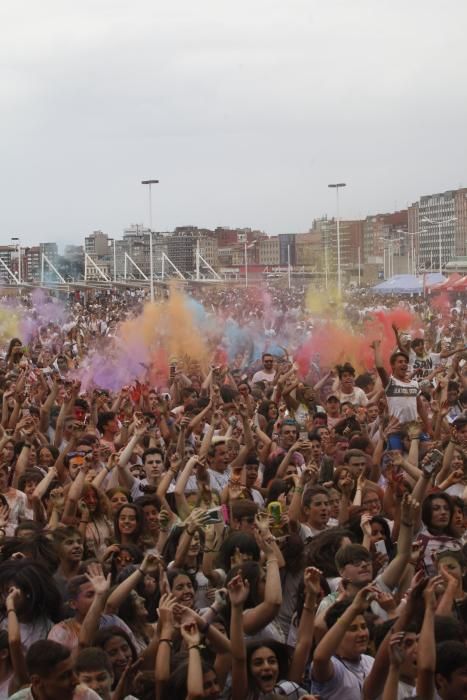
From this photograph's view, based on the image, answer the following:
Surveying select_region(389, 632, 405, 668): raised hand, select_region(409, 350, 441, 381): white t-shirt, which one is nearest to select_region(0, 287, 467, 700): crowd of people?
select_region(389, 632, 405, 668): raised hand

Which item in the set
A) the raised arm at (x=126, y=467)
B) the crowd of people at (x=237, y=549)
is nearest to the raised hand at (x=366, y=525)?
the crowd of people at (x=237, y=549)

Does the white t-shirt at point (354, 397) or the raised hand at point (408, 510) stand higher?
the raised hand at point (408, 510)

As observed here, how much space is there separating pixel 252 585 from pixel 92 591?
663 mm

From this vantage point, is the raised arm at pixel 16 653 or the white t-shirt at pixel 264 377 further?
the white t-shirt at pixel 264 377

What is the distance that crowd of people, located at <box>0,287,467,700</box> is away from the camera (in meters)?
5.41

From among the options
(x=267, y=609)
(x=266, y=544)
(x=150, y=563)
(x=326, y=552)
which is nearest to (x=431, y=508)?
(x=326, y=552)

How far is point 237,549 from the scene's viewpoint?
21.8 feet

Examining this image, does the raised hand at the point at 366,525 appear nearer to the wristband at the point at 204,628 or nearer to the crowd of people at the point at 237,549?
the crowd of people at the point at 237,549

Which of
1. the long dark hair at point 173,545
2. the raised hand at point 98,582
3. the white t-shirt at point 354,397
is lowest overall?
the white t-shirt at point 354,397

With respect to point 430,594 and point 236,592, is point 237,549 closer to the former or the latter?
point 236,592

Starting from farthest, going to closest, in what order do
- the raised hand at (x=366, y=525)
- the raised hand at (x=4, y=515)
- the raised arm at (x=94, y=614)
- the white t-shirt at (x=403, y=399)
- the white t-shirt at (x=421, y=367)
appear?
the white t-shirt at (x=421, y=367), the white t-shirt at (x=403, y=399), the raised hand at (x=4, y=515), the raised hand at (x=366, y=525), the raised arm at (x=94, y=614)

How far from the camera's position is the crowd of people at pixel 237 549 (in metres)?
5.41

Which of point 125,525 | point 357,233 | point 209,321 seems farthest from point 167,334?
point 357,233

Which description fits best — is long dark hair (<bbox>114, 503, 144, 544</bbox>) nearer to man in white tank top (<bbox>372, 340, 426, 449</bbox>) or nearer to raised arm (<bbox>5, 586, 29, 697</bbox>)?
raised arm (<bbox>5, 586, 29, 697</bbox>)
